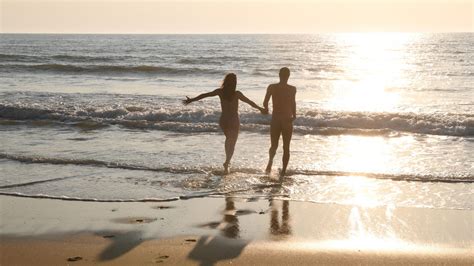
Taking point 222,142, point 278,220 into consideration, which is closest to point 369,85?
point 222,142

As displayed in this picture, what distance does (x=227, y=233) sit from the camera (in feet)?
22.8

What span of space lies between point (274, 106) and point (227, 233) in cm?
355

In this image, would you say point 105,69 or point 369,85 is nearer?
point 369,85

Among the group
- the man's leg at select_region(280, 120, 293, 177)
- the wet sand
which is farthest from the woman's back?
the wet sand

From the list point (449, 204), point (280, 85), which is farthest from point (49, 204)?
point (449, 204)

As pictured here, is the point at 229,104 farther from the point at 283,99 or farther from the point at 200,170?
the point at 200,170

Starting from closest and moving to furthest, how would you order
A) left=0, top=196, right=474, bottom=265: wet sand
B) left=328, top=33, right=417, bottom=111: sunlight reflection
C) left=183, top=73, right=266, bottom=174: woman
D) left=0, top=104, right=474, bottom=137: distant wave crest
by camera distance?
left=0, top=196, right=474, bottom=265: wet sand, left=183, top=73, right=266, bottom=174: woman, left=0, top=104, right=474, bottom=137: distant wave crest, left=328, top=33, right=417, bottom=111: sunlight reflection

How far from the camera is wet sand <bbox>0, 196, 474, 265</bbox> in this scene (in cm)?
611

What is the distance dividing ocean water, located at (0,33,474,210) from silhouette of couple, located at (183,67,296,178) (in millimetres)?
606

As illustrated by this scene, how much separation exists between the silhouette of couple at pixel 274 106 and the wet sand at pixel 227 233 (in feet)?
6.05

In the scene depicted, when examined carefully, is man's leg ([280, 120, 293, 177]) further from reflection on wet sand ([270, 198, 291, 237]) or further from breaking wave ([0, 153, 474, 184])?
reflection on wet sand ([270, 198, 291, 237])

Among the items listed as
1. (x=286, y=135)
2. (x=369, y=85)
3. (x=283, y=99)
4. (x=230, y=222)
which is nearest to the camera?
(x=230, y=222)

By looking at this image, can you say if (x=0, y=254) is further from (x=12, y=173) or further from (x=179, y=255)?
(x=12, y=173)

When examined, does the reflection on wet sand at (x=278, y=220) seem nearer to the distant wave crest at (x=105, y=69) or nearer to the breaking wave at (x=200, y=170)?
the breaking wave at (x=200, y=170)
